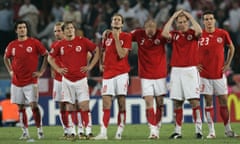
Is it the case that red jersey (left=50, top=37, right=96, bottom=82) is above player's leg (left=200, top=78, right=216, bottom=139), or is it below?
above

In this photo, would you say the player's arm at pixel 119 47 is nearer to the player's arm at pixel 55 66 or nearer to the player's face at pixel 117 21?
the player's face at pixel 117 21

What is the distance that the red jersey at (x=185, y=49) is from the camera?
17.6m

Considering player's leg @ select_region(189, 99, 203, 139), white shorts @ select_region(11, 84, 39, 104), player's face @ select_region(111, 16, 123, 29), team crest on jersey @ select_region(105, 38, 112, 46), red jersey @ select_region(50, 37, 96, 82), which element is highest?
player's face @ select_region(111, 16, 123, 29)

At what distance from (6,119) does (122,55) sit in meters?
7.47

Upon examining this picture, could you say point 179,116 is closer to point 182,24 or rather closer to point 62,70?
point 182,24

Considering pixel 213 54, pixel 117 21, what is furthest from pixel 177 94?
pixel 117 21

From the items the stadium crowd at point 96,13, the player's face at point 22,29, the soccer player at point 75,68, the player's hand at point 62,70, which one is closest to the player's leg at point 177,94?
the soccer player at point 75,68

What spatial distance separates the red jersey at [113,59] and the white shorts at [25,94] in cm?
168

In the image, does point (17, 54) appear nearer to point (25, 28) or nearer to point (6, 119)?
point (25, 28)

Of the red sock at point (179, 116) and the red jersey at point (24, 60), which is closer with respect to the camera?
the red sock at point (179, 116)

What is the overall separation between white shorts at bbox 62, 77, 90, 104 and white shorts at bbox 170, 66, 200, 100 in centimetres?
176

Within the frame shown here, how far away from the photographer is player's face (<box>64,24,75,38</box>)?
1803cm

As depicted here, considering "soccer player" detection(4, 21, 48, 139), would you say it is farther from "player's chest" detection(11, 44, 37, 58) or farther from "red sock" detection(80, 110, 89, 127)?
"red sock" detection(80, 110, 89, 127)

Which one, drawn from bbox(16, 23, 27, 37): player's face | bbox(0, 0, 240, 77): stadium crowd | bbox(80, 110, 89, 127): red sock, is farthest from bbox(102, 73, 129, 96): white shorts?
bbox(0, 0, 240, 77): stadium crowd
